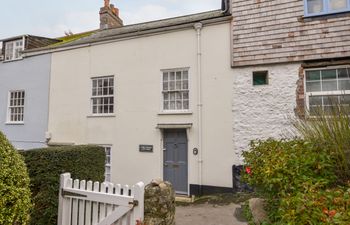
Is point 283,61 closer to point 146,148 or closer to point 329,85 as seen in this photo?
point 329,85

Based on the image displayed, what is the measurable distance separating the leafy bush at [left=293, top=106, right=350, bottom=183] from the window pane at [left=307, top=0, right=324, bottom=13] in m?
5.45

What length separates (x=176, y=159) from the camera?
914cm

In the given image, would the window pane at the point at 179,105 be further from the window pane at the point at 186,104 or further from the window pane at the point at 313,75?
the window pane at the point at 313,75

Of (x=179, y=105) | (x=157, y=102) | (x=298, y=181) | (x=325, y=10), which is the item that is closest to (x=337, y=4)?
(x=325, y=10)

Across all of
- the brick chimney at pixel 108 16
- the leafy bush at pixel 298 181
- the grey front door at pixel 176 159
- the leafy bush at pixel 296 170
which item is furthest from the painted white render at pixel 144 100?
the leafy bush at pixel 296 170

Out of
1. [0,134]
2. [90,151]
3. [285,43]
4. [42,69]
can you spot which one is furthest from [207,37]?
[42,69]

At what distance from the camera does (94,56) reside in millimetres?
10922

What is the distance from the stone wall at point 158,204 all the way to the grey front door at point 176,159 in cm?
488

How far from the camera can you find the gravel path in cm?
569

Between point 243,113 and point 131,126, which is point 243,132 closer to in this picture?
point 243,113

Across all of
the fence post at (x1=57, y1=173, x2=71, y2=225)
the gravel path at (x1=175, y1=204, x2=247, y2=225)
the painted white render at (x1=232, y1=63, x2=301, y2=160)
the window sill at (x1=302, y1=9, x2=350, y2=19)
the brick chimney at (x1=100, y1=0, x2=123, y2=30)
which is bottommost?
the gravel path at (x1=175, y1=204, x2=247, y2=225)

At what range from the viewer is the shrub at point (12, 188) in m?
2.95

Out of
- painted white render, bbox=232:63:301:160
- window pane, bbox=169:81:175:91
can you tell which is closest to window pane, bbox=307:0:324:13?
painted white render, bbox=232:63:301:160

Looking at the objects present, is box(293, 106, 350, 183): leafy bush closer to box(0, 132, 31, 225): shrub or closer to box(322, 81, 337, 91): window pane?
box(0, 132, 31, 225): shrub
